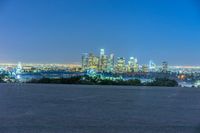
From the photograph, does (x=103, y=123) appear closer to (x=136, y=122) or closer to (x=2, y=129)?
(x=136, y=122)

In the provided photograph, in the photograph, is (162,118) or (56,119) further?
Result: (162,118)

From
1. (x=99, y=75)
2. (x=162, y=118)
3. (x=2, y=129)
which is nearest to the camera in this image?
(x=2, y=129)

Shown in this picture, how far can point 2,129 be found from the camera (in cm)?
1554

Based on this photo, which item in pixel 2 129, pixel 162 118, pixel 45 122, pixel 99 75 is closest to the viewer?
pixel 2 129

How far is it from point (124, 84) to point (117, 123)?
6389cm

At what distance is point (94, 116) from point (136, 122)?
2658mm

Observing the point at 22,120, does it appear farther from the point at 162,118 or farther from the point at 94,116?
the point at 162,118

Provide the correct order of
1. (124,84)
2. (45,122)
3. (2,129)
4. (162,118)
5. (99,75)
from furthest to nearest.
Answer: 1. (124,84)
2. (99,75)
3. (162,118)
4. (45,122)
5. (2,129)

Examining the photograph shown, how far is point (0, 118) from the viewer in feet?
62.8

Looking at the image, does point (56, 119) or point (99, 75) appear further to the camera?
point (99, 75)

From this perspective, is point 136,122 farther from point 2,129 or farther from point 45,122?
point 2,129

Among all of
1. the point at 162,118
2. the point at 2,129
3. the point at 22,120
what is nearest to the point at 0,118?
the point at 22,120

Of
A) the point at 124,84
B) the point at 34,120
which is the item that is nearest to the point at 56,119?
the point at 34,120

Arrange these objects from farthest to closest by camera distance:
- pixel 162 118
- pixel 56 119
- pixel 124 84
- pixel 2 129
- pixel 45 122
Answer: pixel 124 84 → pixel 162 118 → pixel 56 119 → pixel 45 122 → pixel 2 129
